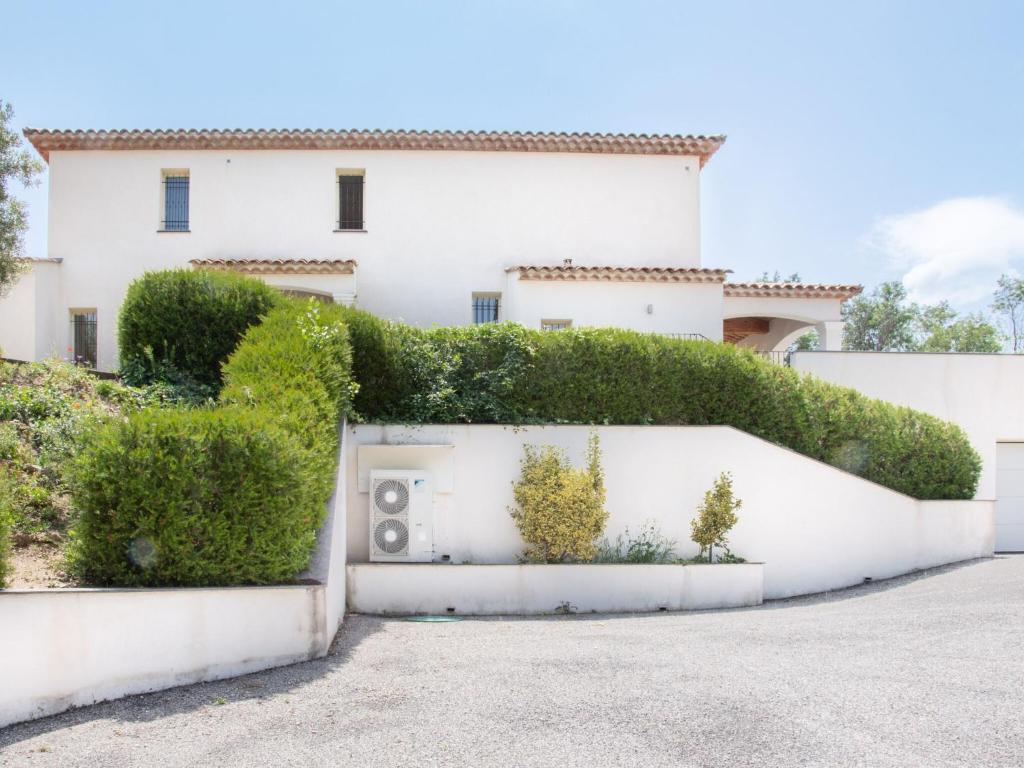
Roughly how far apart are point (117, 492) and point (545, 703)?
144 inches

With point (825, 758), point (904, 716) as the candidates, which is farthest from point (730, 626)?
point (825, 758)

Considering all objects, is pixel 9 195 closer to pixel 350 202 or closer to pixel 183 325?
pixel 183 325

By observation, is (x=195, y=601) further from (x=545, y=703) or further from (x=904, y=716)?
(x=904, y=716)

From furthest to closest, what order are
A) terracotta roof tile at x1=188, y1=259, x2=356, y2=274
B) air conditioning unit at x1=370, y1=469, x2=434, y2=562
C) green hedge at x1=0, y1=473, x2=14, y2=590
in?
1. terracotta roof tile at x1=188, y1=259, x2=356, y2=274
2. air conditioning unit at x1=370, y1=469, x2=434, y2=562
3. green hedge at x1=0, y1=473, x2=14, y2=590

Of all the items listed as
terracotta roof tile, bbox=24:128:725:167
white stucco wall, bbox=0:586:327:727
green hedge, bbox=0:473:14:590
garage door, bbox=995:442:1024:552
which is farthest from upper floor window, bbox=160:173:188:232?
garage door, bbox=995:442:1024:552

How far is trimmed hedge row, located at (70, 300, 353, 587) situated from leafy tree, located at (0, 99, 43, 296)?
8.69 m

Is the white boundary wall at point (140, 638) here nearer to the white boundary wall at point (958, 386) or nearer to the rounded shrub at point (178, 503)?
the rounded shrub at point (178, 503)

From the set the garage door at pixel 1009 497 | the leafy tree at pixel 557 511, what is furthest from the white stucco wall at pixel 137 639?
the garage door at pixel 1009 497

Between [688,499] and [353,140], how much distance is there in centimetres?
1148

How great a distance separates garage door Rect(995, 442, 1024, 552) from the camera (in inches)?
642

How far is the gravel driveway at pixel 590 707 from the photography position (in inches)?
188

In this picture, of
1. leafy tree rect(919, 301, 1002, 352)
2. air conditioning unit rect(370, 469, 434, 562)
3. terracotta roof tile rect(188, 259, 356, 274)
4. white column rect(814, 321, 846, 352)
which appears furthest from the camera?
leafy tree rect(919, 301, 1002, 352)

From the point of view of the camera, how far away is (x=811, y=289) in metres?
18.3

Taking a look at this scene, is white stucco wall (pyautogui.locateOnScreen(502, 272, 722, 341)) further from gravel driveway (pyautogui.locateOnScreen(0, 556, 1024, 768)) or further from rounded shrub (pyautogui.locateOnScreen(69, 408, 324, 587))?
rounded shrub (pyautogui.locateOnScreen(69, 408, 324, 587))
